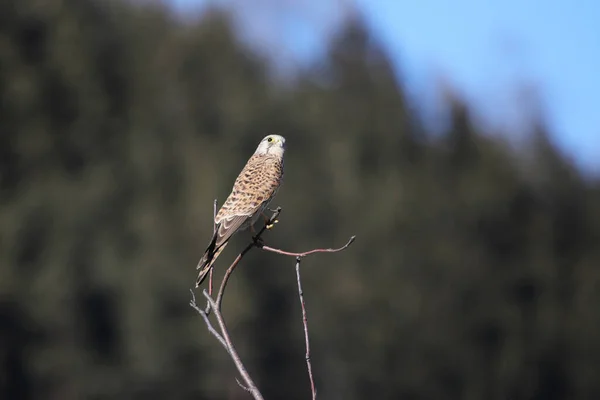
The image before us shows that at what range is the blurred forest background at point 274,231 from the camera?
3078 cm

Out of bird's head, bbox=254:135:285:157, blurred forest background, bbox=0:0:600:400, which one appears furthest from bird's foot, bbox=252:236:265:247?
blurred forest background, bbox=0:0:600:400

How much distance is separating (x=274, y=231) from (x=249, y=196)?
26640 mm

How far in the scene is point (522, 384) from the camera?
34531mm

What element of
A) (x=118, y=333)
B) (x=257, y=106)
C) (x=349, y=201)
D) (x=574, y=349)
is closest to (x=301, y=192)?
(x=349, y=201)

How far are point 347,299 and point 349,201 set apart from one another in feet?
16.9

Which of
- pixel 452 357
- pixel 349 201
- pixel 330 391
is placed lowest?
pixel 330 391

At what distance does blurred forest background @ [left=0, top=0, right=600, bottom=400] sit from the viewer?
30781 mm

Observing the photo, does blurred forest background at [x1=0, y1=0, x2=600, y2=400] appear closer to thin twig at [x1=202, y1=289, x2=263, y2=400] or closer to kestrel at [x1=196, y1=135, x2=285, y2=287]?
kestrel at [x1=196, y1=135, x2=285, y2=287]

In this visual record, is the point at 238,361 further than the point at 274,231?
No

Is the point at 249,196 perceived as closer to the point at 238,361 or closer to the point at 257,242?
the point at 257,242

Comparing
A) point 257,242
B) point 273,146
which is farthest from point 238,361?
point 273,146

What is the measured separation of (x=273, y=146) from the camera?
6527mm

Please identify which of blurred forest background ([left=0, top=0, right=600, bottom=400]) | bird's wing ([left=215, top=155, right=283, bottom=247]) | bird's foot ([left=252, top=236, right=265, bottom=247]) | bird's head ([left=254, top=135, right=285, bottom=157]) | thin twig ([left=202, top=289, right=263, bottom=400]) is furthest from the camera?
blurred forest background ([left=0, top=0, right=600, bottom=400])

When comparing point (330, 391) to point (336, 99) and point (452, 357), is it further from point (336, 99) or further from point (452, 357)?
point (336, 99)
